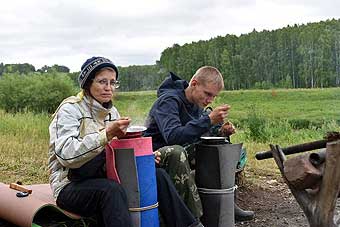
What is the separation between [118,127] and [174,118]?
93 centimetres

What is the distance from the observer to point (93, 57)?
11.1ft

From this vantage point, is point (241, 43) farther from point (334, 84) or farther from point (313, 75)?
point (334, 84)

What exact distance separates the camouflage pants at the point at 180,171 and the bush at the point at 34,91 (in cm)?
1541

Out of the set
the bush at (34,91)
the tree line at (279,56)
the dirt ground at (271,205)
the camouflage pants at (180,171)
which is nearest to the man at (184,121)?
the camouflage pants at (180,171)

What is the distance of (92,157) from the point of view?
10.1ft

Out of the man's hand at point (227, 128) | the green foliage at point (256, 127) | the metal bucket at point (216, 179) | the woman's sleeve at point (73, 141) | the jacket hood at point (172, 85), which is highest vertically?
the jacket hood at point (172, 85)

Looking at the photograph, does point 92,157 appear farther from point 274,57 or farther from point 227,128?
point 274,57

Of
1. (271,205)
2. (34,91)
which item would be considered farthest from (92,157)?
(34,91)

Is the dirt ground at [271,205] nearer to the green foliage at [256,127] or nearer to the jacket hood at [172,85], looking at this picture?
the jacket hood at [172,85]

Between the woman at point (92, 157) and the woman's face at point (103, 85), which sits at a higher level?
the woman's face at point (103, 85)

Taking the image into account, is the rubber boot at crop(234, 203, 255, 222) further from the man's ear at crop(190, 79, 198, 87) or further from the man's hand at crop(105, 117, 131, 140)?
the man's hand at crop(105, 117, 131, 140)

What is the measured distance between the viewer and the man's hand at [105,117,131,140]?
295 centimetres

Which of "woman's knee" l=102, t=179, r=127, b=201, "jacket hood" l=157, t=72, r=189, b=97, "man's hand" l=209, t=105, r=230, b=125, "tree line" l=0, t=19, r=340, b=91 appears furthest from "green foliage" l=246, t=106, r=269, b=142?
"woman's knee" l=102, t=179, r=127, b=201

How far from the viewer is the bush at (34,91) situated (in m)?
19.3
